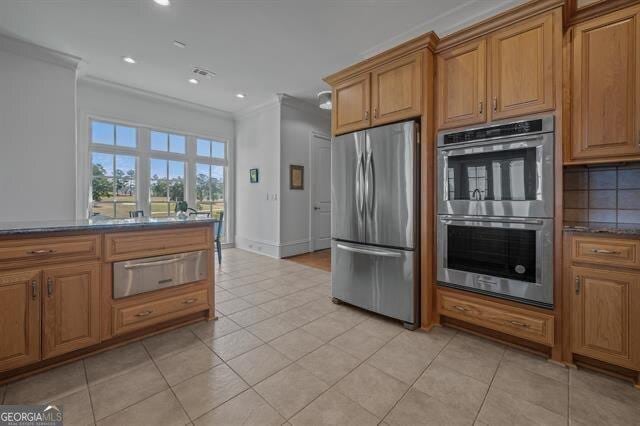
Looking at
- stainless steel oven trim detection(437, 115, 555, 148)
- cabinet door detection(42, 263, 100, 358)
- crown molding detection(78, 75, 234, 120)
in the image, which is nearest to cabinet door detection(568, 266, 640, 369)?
stainless steel oven trim detection(437, 115, 555, 148)

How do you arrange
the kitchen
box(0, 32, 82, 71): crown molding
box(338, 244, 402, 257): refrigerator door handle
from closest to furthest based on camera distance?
1. the kitchen
2. box(338, 244, 402, 257): refrigerator door handle
3. box(0, 32, 82, 71): crown molding

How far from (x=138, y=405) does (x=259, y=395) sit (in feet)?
2.08

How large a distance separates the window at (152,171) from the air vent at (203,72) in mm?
1718

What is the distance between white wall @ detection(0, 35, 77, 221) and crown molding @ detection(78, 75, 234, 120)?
0.66m

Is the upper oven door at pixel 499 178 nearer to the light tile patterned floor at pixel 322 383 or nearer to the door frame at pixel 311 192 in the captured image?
the light tile patterned floor at pixel 322 383

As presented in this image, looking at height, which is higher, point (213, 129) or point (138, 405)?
point (213, 129)

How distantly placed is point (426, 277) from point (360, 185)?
101cm

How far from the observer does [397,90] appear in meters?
2.43

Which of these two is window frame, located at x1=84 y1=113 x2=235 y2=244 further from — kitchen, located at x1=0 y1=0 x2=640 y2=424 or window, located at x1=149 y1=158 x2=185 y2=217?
kitchen, located at x1=0 y1=0 x2=640 y2=424

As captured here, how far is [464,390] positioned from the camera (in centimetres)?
158

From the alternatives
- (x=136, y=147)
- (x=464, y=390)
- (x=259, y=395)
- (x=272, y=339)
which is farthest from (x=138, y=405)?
(x=136, y=147)

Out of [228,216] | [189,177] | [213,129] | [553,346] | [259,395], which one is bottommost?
[259,395]

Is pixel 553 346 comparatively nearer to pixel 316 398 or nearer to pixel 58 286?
pixel 316 398

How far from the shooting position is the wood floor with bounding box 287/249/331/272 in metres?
4.57
